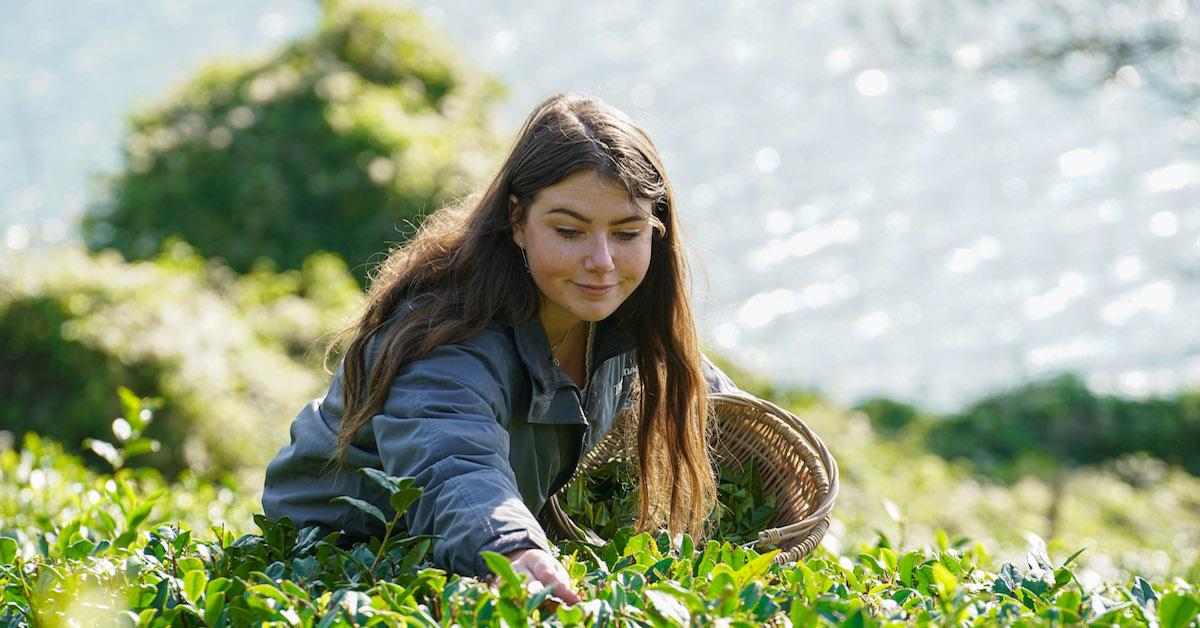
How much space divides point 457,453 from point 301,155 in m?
8.38

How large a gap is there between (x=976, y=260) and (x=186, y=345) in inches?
282

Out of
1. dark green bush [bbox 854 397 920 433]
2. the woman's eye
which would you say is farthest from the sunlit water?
the woman's eye

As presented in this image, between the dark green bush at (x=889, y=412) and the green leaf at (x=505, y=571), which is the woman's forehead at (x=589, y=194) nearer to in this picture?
the green leaf at (x=505, y=571)

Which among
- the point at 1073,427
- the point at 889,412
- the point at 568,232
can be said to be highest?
the point at 568,232

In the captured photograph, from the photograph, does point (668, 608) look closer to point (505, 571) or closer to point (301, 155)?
point (505, 571)

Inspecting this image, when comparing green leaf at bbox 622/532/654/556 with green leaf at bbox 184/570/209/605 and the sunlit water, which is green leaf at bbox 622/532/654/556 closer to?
green leaf at bbox 184/570/209/605

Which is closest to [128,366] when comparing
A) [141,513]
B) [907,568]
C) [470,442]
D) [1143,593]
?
[141,513]

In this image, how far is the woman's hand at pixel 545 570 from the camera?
1764mm

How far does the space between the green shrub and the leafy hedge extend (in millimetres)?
3470

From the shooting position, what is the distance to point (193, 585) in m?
1.80

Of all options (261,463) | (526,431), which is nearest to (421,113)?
(261,463)

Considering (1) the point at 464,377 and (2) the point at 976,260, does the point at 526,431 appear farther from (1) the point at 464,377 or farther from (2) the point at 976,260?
(2) the point at 976,260

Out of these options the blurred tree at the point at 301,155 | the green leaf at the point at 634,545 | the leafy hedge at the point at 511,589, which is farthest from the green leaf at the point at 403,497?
the blurred tree at the point at 301,155

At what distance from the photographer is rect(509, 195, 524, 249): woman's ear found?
8.25 feet
